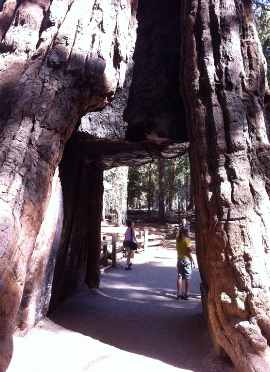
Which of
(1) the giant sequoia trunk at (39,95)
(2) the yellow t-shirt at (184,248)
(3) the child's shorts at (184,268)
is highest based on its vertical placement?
(1) the giant sequoia trunk at (39,95)

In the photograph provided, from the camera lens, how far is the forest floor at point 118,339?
4.20 meters

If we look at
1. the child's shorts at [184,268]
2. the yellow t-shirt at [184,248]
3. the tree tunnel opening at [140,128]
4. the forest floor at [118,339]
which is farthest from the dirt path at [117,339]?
the yellow t-shirt at [184,248]

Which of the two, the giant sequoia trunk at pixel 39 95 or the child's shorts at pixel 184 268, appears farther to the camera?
the child's shorts at pixel 184 268

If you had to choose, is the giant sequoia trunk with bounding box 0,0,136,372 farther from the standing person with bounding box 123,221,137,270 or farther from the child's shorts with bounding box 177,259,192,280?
the standing person with bounding box 123,221,137,270

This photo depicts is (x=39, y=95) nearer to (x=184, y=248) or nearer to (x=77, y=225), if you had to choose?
(x=77, y=225)

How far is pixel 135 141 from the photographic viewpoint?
5.87 m

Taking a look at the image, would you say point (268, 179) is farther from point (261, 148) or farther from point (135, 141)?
point (135, 141)

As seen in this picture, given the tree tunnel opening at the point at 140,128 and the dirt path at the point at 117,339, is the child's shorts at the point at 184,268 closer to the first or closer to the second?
the dirt path at the point at 117,339

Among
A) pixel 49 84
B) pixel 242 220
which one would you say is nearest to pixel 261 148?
pixel 242 220

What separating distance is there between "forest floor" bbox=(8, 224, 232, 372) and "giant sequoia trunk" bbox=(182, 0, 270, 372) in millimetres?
590

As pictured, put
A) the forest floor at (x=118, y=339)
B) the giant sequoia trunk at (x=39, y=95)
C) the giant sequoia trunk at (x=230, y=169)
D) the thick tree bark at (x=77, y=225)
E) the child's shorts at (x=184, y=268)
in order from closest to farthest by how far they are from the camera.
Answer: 1. the giant sequoia trunk at (x=39, y=95)
2. the giant sequoia trunk at (x=230, y=169)
3. the forest floor at (x=118, y=339)
4. the thick tree bark at (x=77, y=225)
5. the child's shorts at (x=184, y=268)

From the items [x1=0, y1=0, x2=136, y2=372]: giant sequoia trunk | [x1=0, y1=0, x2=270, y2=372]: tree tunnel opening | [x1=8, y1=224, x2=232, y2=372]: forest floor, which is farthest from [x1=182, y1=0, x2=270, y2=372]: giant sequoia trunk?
[x1=0, y1=0, x2=136, y2=372]: giant sequoia trunk

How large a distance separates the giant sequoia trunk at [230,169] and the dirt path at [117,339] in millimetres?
598

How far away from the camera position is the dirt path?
13.8 ft
